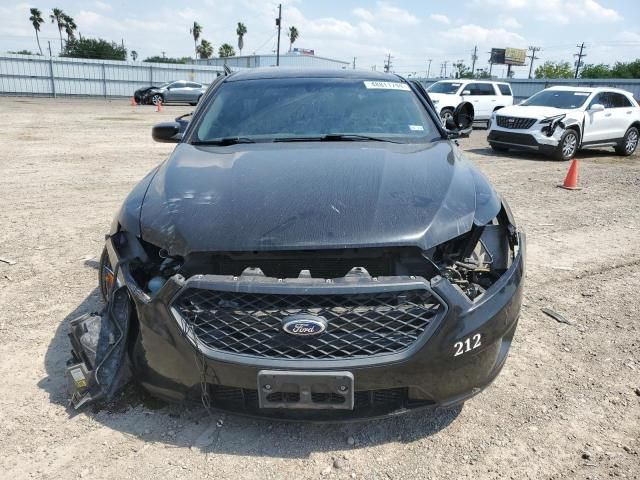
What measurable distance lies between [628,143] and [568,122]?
2.88 meters

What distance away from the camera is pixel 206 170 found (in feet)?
8.99

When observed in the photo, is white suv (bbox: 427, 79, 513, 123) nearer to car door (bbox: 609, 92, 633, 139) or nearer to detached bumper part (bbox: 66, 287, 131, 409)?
car door (bbox: 609, 92, 633, 139)

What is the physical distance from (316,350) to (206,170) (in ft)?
4.08

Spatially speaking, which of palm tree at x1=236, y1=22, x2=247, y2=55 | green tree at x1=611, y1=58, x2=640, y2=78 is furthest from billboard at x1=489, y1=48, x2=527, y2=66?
palm tree at x1=236, y1=22, x2=247, y2=55

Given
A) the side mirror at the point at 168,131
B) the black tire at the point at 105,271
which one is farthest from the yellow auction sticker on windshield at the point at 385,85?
the black tire at the point at 105,271

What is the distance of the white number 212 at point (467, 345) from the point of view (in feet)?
6.75

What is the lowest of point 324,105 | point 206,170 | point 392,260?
point 392,260

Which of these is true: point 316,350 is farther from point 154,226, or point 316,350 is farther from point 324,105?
point 324,105

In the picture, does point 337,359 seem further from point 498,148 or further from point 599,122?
point 599,122

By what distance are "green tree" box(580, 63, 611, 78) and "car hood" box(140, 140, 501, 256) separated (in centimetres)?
7242

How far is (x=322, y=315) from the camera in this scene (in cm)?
196

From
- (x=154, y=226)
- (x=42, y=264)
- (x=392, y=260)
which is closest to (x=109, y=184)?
(x=42, y=264)

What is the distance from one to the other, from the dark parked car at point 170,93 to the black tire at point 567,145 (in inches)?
887

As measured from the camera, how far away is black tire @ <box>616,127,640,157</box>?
12.9 m
